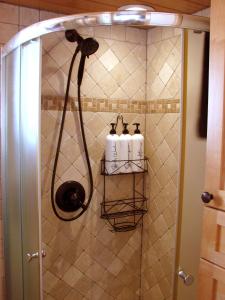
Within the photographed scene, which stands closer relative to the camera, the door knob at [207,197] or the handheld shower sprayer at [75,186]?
the door knob at [207,197]

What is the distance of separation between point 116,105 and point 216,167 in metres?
0.94

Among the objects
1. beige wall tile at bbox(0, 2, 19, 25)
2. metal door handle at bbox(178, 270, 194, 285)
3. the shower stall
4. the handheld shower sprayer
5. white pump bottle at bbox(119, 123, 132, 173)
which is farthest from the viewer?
white pump bottle at bbox(119, 123, 132, 173)

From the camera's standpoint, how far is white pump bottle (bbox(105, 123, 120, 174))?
71.3 inches

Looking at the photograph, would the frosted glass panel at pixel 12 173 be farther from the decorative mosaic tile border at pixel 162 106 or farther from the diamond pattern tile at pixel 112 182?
the decorative mosaic tile border at pixel 162 106

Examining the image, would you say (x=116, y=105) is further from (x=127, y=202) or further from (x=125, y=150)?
(x=127, y=202)

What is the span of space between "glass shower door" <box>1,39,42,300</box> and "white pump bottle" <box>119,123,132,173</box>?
0.63m

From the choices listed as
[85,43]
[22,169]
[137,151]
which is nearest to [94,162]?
[137,151]

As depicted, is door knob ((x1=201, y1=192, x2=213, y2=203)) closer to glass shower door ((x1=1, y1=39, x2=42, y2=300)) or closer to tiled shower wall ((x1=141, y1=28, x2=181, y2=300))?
tiled shower wall ((x1=141, y1=28, x2=181, y2=300))

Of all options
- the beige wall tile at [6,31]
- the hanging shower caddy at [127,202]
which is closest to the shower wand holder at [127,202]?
the hanging shower caddy at [127,202]

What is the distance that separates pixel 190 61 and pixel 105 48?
76cm

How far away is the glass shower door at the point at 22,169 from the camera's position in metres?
1.33

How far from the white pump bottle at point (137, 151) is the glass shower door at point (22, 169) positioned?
2.26ft

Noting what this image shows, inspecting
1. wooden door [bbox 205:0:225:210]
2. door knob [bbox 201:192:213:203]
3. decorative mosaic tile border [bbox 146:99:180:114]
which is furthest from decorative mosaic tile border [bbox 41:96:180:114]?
door knob [bbox 201:192:213:203]

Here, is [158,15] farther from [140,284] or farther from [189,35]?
[140,284]
